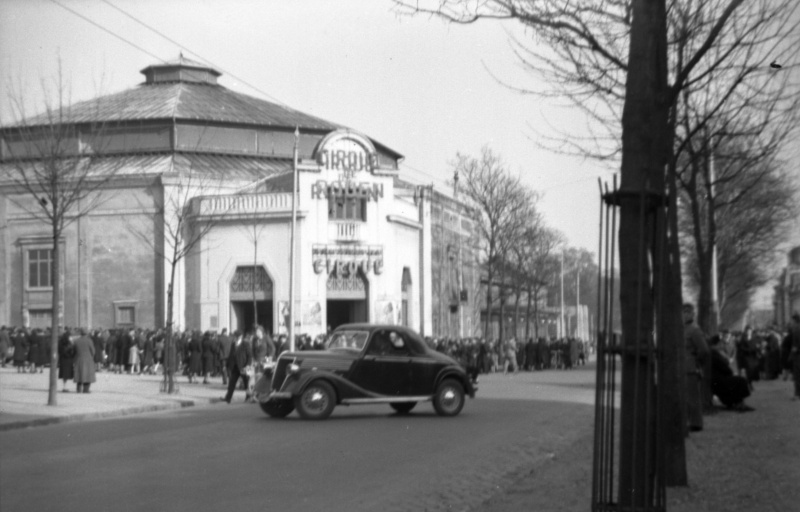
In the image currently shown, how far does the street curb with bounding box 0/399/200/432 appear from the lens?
67.7 feet

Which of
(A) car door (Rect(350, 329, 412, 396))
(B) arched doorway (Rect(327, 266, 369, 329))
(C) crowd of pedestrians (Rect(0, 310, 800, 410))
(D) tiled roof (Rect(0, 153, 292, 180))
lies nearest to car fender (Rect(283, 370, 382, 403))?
(A) car door (Rect(350, 329, 412, 396))

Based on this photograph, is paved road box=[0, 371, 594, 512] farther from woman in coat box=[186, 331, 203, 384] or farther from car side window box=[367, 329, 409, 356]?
woman in coat box=[186, 331, 203, 384]

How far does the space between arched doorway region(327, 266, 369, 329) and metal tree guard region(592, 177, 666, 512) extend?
47145 mm

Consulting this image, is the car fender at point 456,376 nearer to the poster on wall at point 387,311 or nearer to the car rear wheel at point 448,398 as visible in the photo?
the car rear wheel at point 448,398

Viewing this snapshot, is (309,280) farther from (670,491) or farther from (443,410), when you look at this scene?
(670,491)

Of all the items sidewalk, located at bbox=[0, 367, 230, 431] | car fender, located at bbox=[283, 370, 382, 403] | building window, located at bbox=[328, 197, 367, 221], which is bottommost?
sidewalk, located at bbox=[0, 367, 230, 431]

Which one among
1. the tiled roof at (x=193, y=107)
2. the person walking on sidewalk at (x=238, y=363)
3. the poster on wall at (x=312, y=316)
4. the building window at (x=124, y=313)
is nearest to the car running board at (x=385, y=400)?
the person walking on sidewalk at (x=238, y=363)

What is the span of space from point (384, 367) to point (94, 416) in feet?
19.6

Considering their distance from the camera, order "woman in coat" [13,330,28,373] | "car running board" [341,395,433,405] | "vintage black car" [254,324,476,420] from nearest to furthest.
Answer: "vintage black car" [254,324,476,420]
"car running board" [341,395,433,405]
"woman in coat" [13,330,28,373]

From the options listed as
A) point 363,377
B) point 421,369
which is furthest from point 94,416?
point 421,369

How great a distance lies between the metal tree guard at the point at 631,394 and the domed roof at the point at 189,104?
50727mm

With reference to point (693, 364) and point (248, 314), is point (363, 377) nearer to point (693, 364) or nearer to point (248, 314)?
point (693, 364)

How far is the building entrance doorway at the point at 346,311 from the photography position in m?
56.4

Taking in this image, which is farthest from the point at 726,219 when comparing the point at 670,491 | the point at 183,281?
the point at 183,281
